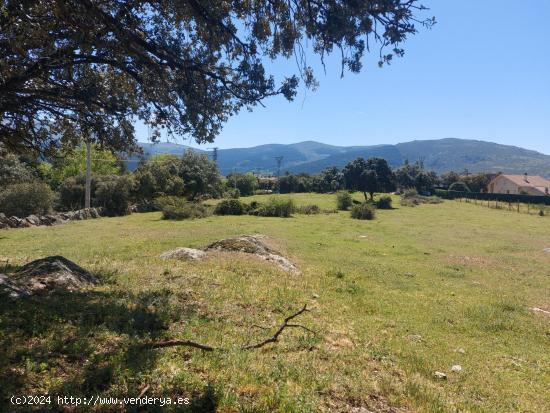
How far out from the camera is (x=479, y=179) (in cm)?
11319

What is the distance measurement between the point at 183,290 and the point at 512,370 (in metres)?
6.78

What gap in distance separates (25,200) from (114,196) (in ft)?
32.9

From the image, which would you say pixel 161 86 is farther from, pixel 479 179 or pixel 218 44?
pixel 479 179

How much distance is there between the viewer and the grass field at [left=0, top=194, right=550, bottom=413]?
16.8ft

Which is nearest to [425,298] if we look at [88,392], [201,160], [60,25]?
[88,392]

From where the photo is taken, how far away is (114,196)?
44812 mm

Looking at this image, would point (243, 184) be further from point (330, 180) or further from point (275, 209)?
point (275, 209)

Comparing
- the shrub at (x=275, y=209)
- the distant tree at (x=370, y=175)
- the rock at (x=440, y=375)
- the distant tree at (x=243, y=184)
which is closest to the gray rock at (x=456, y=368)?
the rock at (x=440, y=375)

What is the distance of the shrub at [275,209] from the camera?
143 ft

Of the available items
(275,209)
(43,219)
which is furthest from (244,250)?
(275,209)

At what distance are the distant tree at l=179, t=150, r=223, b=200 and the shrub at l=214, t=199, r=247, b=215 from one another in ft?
49.3

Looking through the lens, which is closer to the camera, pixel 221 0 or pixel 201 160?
pixel 221 0

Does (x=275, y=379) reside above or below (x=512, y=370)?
above

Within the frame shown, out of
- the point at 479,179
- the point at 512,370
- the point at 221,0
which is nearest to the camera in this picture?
the point at 221,0
